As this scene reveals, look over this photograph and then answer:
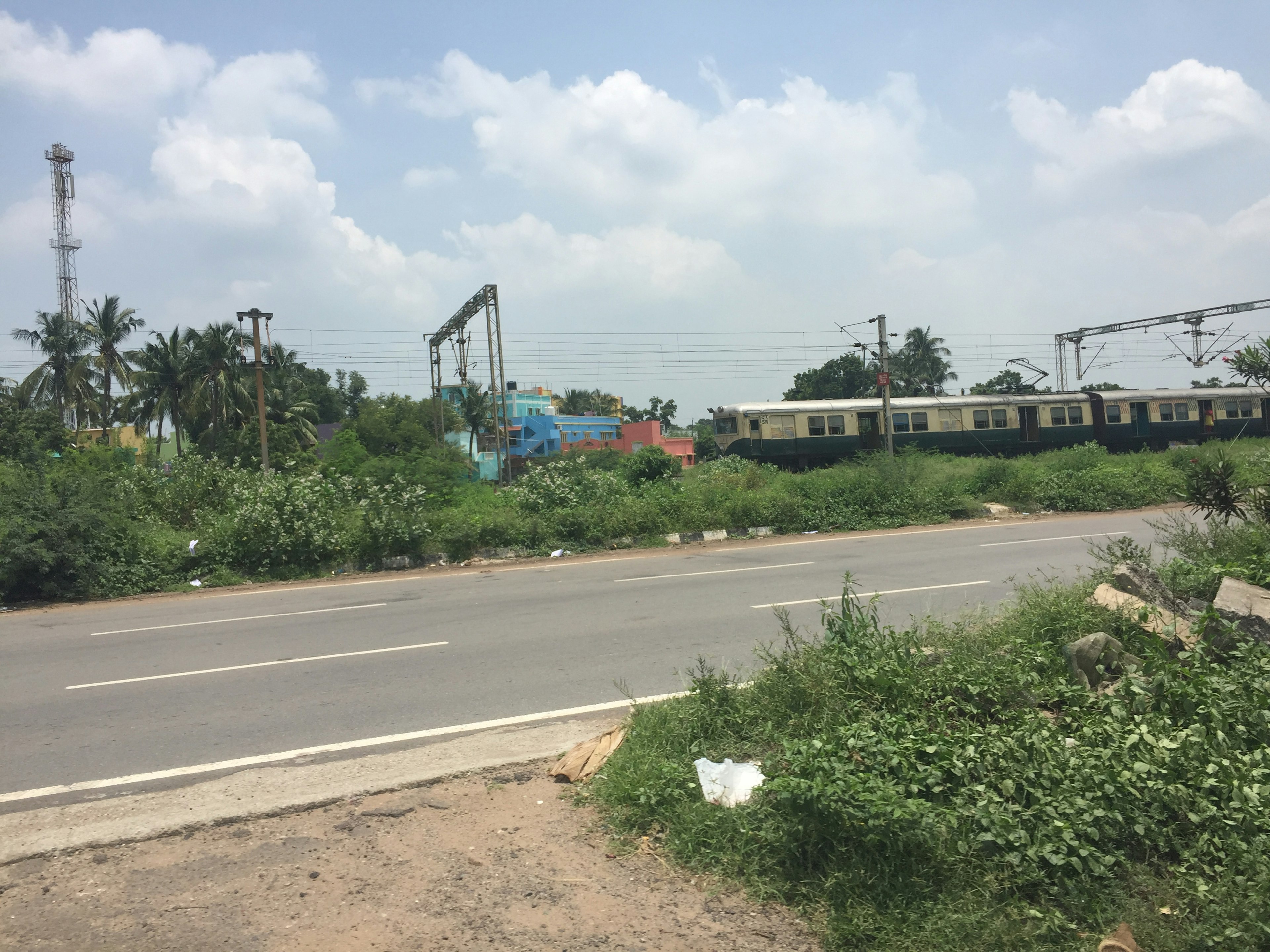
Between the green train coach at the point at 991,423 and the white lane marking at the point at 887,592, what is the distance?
64.3ft

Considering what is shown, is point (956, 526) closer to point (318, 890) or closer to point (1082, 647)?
point (1082, 647)

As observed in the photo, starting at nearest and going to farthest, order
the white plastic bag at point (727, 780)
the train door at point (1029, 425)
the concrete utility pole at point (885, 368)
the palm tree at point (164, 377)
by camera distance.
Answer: the white plastic bag at point (727, 780)
the concrete utility pole at point (885, 368)
the train door at point (1029, 425)
the palm tree at point (164, 377)

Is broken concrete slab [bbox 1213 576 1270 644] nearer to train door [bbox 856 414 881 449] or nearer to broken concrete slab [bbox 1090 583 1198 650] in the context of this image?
broken concrete slab [bbox 1090 583 1198 650]

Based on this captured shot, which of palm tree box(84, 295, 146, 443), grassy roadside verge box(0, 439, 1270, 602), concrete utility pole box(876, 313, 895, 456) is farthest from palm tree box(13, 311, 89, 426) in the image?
concrete utility pole box(876, 313, 895, 456)

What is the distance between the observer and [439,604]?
37.0ft

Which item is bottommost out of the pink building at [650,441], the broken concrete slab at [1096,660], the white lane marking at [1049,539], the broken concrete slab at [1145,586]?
the white lane marking at [1049,539]

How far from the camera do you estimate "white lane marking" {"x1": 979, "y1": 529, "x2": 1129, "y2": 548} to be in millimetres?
15219

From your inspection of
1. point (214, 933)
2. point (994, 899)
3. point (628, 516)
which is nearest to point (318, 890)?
point (214, 933)

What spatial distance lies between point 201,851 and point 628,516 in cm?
1370

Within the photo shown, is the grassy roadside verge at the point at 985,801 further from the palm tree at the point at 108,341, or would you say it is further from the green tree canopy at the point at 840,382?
the green tree canopy at the point at 840,382

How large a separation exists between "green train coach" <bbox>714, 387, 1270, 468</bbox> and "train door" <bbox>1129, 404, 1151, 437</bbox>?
3 centimetres

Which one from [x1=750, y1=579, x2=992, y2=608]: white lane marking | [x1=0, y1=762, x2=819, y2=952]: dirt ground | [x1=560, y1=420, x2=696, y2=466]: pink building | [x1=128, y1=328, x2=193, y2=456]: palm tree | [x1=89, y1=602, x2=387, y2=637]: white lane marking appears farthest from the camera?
[x1=560, y1=420, x2=696, y2=466]: pink building

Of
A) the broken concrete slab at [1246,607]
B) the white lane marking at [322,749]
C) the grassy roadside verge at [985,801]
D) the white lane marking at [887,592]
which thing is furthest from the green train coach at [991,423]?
the grassy roadside verge at [985,801]

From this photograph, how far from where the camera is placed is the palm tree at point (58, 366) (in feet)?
149
